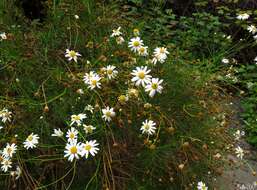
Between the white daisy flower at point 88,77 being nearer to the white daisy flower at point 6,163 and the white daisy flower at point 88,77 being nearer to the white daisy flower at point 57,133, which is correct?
the white daisy flower at point 57,133

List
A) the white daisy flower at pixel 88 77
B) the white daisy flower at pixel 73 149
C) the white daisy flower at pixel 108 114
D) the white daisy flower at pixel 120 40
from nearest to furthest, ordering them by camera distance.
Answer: the white daisy flower at pixel 73 149 < the white daisy flower at pixel 108 114 < the white daisy flower at pixel 88 77 < the white daisy flower at pixel 120 40

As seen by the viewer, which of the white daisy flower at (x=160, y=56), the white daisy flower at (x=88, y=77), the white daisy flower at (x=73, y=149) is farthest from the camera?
the white daisy flower at (x=160, y=56)

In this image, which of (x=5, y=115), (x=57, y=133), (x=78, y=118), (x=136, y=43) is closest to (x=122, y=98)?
(x=78, y=118)

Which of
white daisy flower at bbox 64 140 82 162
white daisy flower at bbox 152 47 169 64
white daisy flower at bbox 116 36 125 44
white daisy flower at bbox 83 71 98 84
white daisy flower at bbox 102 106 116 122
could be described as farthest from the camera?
white daisy flower at bbox 116 36 125 44

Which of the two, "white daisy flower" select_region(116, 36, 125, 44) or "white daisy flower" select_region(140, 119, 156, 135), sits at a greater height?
"white daisy flower" select_region(116, 36, 125, 44)

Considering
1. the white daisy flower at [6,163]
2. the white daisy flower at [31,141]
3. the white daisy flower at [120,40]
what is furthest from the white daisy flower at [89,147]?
the white daisy flower at [120,40]

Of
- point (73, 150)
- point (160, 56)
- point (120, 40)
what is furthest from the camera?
point (120, 40)

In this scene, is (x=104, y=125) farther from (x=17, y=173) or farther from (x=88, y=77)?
(x=17, y=173)

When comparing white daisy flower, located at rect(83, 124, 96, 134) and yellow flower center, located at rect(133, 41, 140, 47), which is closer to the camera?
white daisy flower, located at rect(83, 124, 96, 134)

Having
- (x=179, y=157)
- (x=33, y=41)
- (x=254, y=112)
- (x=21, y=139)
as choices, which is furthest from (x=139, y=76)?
(x=254, y=112)

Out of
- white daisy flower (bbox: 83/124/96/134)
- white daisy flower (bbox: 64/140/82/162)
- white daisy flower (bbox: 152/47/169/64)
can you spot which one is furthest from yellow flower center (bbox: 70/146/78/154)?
white daisy flower (bbox: 152/47/169/64)

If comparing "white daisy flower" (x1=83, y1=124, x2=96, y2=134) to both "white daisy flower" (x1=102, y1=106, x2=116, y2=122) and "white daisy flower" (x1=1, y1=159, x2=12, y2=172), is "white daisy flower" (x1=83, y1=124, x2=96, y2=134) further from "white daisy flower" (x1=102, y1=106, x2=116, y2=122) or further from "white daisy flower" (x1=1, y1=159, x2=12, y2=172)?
"white daisy flower" (x1=1, y1=159, x2=12, y2=172)
